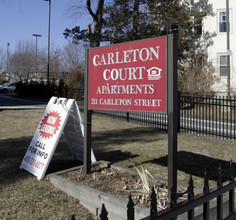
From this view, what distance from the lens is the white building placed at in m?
20.8

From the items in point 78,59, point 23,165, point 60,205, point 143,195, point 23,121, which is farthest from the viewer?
point 78,59

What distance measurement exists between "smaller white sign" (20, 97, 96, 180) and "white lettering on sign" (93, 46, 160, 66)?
3.14 ft

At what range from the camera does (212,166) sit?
5422 millimetres

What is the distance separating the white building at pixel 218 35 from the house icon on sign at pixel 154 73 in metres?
18.3

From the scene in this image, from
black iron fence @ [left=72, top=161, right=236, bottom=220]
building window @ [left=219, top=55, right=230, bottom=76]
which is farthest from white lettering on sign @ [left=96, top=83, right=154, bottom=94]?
building window @ [left=219, top=55, right=230, bottom=76]

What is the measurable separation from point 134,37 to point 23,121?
10.9 metres

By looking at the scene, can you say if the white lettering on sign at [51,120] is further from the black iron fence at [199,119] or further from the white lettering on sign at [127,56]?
the black iron fence at [199,119]

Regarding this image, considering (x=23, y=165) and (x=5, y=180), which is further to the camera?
(x=23, y=165)

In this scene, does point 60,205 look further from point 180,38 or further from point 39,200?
point 180,38

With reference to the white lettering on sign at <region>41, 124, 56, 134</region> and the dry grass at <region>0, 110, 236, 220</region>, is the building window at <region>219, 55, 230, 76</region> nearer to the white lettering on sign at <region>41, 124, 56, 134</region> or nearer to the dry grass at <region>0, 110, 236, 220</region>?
the dry grass at <region>0, 110, 236, 220</region>

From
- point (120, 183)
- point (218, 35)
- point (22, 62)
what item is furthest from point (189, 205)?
point (22, 62)

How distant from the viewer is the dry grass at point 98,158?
3.52 metres

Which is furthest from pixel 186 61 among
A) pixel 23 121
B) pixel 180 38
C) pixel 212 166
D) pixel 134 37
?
pixel 212 166

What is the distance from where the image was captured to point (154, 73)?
10.9 ft
